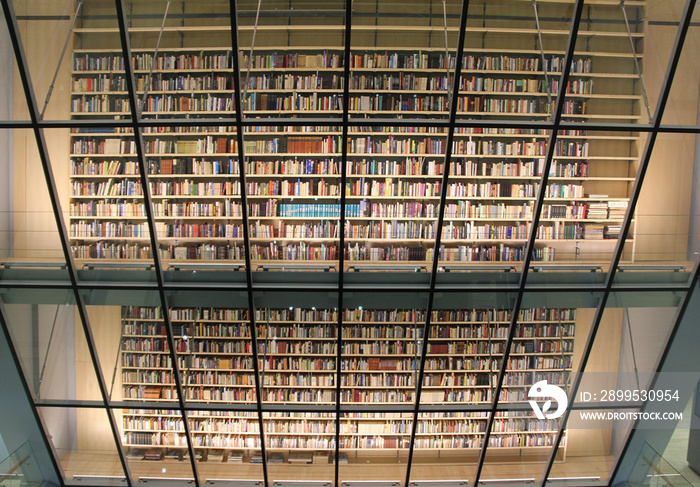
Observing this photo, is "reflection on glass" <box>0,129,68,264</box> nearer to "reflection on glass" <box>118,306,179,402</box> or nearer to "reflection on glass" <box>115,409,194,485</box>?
"reflection on glass" <box>118,306,179,402</box>

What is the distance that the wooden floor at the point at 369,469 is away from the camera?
6.55 metres

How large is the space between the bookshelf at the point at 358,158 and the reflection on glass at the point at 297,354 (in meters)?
0.87

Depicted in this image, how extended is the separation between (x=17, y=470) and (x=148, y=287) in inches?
122

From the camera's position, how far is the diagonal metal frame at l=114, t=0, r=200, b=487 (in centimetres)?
460

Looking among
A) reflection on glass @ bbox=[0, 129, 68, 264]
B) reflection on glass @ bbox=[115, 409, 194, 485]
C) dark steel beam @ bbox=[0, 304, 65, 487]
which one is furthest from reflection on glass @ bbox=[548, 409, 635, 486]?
reflection on glass @ bbox=[0, 129, 68, 264]

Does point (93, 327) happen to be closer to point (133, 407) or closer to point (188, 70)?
point (133, 407)

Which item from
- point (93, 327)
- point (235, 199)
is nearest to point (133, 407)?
point (93, 327)

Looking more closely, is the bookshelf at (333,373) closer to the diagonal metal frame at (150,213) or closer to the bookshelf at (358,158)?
the diagonal metal frame at (150,213)

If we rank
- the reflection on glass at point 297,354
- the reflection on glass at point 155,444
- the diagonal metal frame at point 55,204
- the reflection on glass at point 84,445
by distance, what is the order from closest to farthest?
1. the diagonal metal frame at point 55,204
2. the reflection on glass at point 297,354
3. the reflection on glass at point 84,445
4. the reflection on glass at point 155,444

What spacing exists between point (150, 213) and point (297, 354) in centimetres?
246

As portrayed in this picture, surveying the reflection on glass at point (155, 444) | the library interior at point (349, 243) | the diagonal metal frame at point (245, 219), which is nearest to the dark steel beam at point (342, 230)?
the library interior at point (349, 243)

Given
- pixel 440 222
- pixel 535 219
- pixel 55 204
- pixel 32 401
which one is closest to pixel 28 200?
pixel 55 204

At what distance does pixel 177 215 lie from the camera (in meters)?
5.39

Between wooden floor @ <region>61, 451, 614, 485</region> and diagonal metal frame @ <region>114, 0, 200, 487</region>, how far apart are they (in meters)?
0.39
